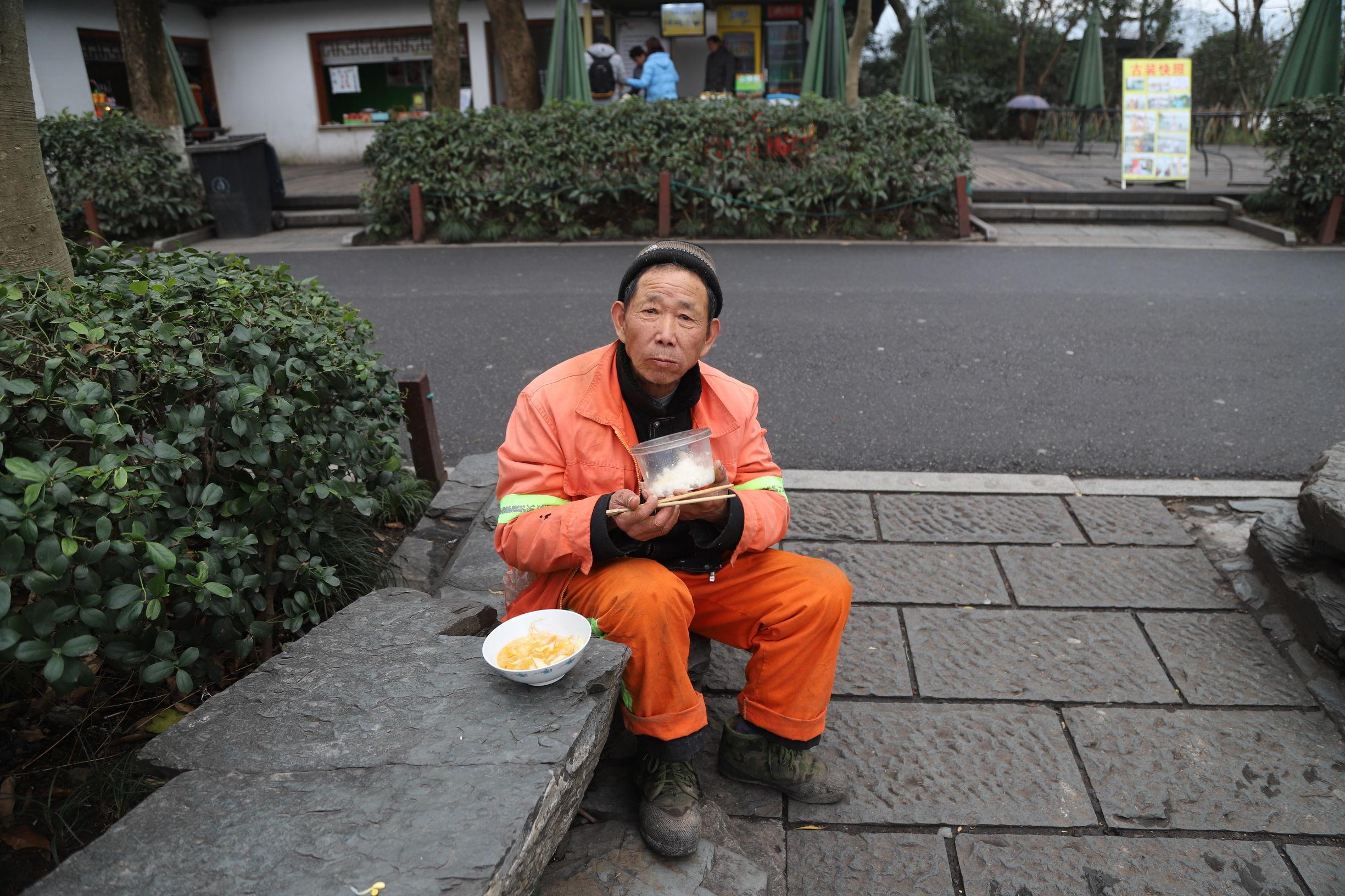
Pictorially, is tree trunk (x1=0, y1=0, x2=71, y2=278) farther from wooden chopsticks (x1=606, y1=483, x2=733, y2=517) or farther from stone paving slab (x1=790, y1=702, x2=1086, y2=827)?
stone paving slab (x1=790, y1=702, x2=1086, y2=827)

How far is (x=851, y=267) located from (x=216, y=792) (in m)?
7.84

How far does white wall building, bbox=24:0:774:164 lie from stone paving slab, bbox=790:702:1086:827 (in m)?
15.7

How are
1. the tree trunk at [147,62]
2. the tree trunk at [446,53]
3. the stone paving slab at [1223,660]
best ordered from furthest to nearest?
1. the tree trunk at [446,53]
2. the tree trunk at [147,62]
3. the stone paving slab at [1223,660]

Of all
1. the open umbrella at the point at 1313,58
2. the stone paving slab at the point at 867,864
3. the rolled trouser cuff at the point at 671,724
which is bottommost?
the stone paving slab at the point at 867,864

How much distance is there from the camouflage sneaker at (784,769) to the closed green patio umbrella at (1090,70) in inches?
659

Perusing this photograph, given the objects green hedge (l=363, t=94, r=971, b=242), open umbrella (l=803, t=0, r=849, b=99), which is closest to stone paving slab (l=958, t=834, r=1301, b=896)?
green hedge (l=363, t=94, r=971, b=242)

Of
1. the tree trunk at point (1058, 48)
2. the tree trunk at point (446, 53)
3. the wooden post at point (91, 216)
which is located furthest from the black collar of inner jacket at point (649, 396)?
the tree trunk at point (1058, 48)

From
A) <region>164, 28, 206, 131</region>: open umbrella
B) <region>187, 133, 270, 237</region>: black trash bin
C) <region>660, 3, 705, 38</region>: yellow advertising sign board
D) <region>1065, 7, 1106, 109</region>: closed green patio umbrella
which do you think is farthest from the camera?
<region>660, 3, 705, 38</region>: yellow advertising sign board

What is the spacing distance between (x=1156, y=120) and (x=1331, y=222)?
3.09 meters

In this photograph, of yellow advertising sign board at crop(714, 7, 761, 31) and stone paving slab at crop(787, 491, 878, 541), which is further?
yellow advertising sign board at crop(714, 7, 761, 31)

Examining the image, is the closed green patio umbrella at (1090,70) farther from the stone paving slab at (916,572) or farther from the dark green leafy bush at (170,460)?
the dark green leafy bush at (170,460)

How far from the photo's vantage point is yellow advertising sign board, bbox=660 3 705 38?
55.2ft

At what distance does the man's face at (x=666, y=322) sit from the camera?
229 centimetres

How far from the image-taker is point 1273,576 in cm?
325
